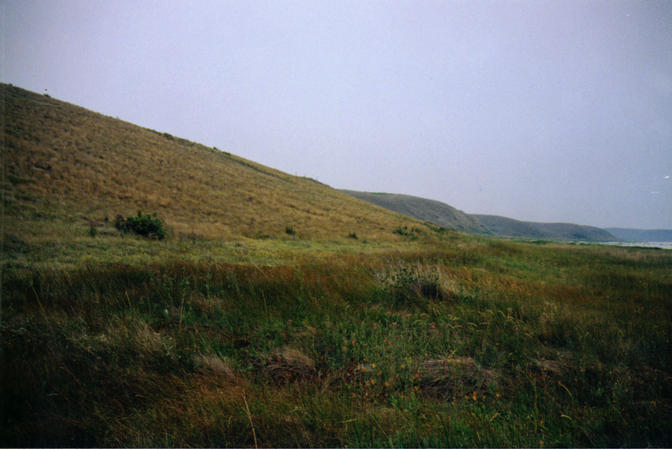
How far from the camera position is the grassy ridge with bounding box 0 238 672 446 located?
75.7 inches

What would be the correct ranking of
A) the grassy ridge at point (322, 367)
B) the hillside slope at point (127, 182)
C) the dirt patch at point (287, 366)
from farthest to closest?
the hillside slope at point (127, 182) → the dirt patch at point (287, 366) → the grassy ridge at point (322, 367)

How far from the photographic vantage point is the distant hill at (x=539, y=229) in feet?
509

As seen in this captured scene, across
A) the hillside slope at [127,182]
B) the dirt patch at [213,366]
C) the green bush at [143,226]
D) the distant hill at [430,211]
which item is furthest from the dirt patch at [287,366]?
the distant hill at [430,211]

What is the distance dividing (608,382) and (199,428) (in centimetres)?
353

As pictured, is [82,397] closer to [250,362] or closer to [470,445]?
[250,362]

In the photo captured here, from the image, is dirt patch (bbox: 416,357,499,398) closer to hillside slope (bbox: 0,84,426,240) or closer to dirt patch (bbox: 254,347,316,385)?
dirt patch (bbox: 254,347,316,385)

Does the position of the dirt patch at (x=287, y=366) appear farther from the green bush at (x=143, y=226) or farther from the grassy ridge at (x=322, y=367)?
the green bush at (x=143, y=226)

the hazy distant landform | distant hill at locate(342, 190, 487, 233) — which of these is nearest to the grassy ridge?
the hazy distant landform

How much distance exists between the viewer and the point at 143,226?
12945mm

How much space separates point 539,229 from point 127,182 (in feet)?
675

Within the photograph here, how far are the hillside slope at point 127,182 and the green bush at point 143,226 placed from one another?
1339 mm

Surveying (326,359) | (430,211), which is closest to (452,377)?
(326,359)

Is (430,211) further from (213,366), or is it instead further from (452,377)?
(213,366)

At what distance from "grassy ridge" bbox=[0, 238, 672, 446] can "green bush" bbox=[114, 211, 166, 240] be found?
8.47 metres
